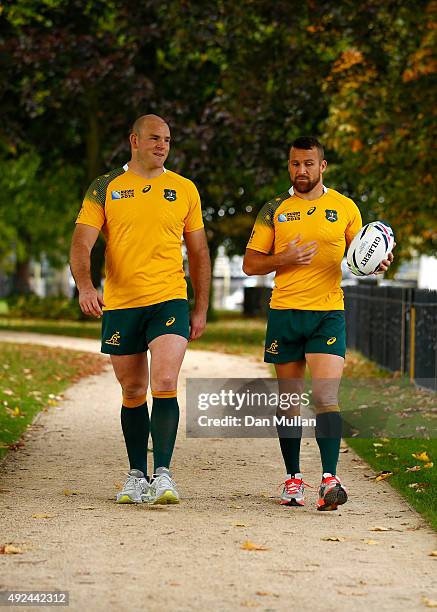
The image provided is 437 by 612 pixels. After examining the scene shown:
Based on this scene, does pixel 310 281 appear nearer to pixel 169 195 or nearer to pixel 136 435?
pixel 169 195

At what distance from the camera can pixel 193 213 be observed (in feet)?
29.1

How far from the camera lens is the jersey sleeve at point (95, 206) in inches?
344

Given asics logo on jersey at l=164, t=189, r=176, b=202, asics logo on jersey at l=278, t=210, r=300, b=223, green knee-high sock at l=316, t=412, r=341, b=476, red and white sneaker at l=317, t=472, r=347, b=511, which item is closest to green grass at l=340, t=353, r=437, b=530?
red and white sneaker at l=317, t=472, r=347, b=511

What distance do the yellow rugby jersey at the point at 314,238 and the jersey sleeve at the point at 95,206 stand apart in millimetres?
966

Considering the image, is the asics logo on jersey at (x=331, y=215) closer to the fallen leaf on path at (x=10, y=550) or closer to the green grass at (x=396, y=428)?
the green grass at (x=396, y=428)

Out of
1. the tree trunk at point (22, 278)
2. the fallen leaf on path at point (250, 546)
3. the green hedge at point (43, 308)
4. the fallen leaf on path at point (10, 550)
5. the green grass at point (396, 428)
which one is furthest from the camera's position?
the tree trunk at point (22, 278)

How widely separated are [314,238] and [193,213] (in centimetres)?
75

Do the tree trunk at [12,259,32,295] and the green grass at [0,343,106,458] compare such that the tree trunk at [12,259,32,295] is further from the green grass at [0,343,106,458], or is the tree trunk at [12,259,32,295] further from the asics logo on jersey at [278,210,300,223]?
the asics logo on jersey at [278,210,300,223]

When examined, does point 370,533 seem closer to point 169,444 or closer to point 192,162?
point 169,444

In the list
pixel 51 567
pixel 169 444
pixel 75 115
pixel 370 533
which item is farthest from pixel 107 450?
pixel 75 115

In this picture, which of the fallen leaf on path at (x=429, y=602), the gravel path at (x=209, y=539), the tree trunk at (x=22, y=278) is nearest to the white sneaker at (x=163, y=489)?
the gravel path at (x=209, y=539)

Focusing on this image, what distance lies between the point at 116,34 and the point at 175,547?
2118cm

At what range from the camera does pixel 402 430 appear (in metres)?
13.4

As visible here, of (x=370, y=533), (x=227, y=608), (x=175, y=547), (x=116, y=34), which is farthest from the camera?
(x=116, y=34)
